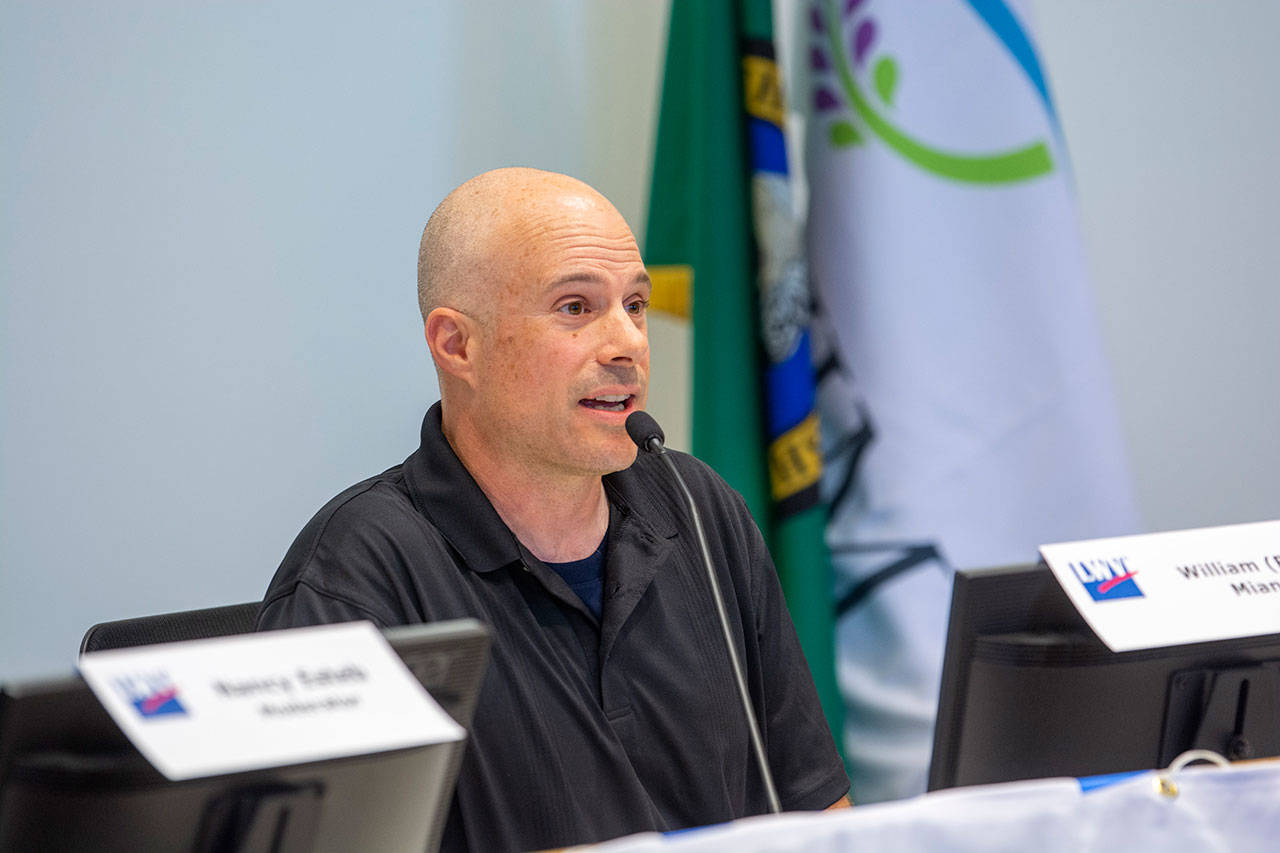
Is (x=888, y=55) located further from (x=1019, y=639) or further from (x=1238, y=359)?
(x=1019, y=639)

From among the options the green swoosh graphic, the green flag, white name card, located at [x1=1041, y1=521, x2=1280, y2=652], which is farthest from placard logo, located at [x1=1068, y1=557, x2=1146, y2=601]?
the green swoosh graphic

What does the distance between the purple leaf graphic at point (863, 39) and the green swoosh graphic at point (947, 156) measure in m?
0.02

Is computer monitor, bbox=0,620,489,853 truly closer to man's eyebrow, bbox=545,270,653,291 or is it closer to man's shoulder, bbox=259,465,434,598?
man's shoulder, bbox=259,465,434,598

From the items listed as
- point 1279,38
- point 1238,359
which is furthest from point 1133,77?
point 1238,359

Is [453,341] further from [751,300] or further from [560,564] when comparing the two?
[751,300]

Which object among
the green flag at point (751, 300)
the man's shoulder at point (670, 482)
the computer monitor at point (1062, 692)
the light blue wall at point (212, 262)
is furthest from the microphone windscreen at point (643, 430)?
the light blue wall at point (212, 262)

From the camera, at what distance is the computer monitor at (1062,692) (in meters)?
1.04

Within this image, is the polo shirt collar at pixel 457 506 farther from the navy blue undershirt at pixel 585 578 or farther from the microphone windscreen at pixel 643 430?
the microphone windscreen at pixel 643 430

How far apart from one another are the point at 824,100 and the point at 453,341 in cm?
125

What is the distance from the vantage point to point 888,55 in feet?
7.76

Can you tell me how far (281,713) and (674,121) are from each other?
6.02 feet

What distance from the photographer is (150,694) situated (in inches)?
29.7

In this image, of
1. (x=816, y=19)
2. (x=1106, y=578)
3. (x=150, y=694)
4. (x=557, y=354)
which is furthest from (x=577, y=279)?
(x=816, y=19)

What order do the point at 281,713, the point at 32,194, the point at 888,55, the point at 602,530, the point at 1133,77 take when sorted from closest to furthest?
the point at 281,713
the point at 602,530
the point at 32,194
the point at 888,55
the point at 1133,77
